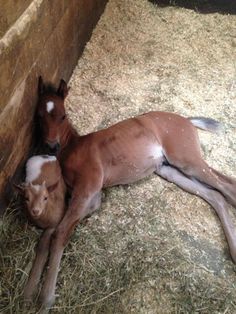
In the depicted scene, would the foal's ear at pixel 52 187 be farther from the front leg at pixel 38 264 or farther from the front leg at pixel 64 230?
the front leg at pixel 38 264

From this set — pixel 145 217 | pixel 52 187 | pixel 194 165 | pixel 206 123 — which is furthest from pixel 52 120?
→ pixel 206 123

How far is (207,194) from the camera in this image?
2975mm

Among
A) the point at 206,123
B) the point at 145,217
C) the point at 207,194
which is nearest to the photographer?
the point at 145,217

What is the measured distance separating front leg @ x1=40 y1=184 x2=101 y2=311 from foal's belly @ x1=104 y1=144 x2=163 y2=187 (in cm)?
17

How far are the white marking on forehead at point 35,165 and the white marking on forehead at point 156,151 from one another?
0.65 m

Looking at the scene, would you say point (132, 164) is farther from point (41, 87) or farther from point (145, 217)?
point (41, 87)

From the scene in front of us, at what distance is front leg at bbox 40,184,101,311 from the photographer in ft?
7.93

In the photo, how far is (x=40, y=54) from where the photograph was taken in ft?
9.80

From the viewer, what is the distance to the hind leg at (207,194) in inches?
109

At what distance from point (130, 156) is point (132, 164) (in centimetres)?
5

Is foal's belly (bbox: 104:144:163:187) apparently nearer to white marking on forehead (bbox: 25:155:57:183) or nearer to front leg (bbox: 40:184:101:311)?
front leg (bbox: 40:184:101:311)

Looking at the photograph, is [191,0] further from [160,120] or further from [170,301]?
[170,301]

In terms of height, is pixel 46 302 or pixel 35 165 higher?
pixel 35 165

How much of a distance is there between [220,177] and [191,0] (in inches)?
98.8
